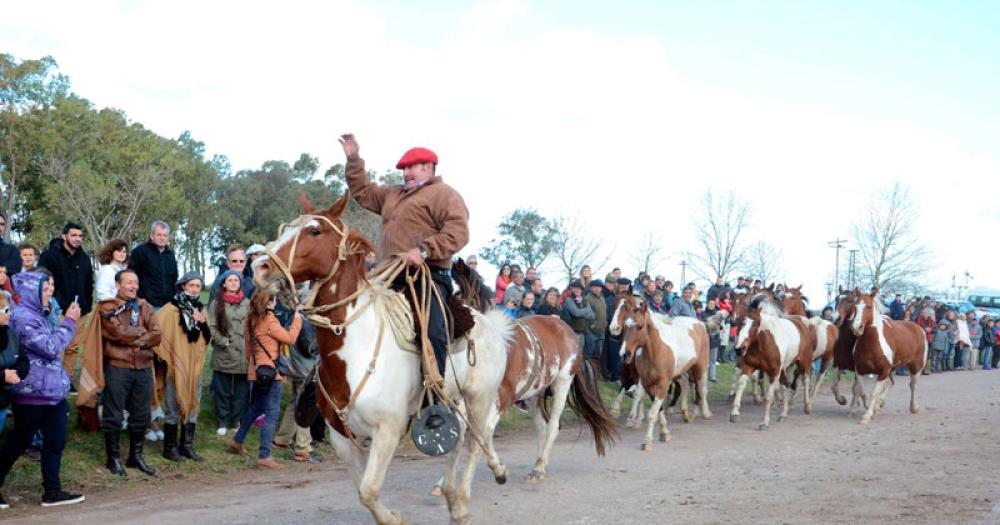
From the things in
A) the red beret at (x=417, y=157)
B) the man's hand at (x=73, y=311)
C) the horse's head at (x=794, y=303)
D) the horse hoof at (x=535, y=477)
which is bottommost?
the horse hoof at (x=535, y=477)

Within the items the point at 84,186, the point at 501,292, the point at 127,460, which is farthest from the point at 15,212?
the point at 127,460

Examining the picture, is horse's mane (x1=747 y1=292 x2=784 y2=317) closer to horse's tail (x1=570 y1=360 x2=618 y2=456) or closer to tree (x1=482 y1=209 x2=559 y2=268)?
horse's tail (x1=570 y1=360 x2=618 y2=456)

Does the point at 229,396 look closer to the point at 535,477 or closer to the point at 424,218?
the point at 535,477

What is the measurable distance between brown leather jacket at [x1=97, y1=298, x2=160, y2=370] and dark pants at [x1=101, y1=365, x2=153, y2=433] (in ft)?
0.29

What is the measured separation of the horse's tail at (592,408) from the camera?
32.8ft

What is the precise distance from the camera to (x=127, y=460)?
29.9ft

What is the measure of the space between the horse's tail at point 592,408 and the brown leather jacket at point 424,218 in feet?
13.4

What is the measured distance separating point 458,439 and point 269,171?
4832cm

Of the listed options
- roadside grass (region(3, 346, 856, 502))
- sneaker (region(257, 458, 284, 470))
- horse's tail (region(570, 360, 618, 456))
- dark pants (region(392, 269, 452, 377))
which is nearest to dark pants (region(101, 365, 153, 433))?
roadside grass (region(3, 346, 856, 502))

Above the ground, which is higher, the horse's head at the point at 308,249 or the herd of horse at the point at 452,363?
the horse's head at the point at 308,249

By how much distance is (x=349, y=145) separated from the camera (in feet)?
20.8

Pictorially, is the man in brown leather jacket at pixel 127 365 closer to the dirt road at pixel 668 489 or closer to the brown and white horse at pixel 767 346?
the dirt road at pixel 668 489

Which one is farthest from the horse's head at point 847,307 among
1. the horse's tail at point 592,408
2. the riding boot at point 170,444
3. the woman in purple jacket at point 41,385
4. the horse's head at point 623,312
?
the woman in purple jacket at point 41,385

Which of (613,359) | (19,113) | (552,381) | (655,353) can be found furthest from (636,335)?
(19,113)
